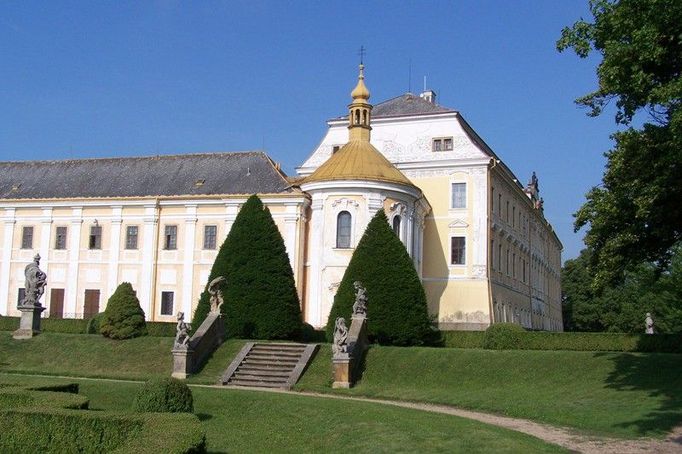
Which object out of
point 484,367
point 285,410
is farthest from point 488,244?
point 285,410

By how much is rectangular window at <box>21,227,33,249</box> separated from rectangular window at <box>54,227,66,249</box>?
1570 millimetres

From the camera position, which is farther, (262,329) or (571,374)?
(262,329)

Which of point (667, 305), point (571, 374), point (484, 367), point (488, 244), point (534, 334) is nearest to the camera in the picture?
point (571, 374)

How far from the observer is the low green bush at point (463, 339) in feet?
104

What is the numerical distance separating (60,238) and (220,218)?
9941 millimetres

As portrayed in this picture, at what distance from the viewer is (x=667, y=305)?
172 ft

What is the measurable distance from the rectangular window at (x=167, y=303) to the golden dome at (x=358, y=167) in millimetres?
11008

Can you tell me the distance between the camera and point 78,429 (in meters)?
12.7

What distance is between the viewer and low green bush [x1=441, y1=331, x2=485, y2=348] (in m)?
31.7

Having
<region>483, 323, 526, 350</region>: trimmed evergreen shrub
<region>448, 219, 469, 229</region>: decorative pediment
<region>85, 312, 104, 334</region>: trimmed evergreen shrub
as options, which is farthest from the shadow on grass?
<region>448, 219, 469, 229</region>: decorative pediment

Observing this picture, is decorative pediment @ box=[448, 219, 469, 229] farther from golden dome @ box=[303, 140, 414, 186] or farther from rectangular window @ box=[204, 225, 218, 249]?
rectangular window @ box=[204, 225, 218, 249]

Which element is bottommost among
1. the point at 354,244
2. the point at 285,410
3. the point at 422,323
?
the point at 285,410

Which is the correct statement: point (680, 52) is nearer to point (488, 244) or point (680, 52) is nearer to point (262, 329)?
point (262, 329)

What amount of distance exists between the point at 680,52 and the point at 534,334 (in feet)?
50.9
